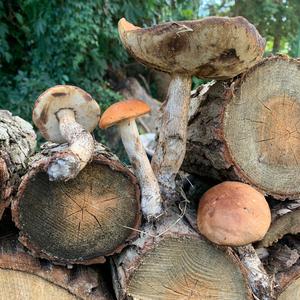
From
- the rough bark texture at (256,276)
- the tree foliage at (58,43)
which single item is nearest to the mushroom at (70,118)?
the rough bark texture at (256,276)

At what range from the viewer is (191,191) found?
2412 mm

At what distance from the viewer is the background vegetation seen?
5.21 metres

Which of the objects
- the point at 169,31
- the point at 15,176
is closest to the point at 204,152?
the point at 169,31

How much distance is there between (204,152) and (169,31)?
2.47 feet

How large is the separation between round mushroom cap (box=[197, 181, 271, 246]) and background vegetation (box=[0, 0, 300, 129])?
373cm

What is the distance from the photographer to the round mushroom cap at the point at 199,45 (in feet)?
5.40

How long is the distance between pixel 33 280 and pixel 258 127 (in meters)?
1.31

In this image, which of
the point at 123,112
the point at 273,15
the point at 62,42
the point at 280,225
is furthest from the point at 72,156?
the point at 273,15

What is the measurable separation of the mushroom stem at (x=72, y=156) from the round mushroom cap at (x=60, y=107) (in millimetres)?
111

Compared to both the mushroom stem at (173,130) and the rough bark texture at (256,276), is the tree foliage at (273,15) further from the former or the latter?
the rough bark texture at (256,276)

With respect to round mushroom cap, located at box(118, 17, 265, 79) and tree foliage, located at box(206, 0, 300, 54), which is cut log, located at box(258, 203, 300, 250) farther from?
tree foliage, located at box(206, 0, 300, 54)

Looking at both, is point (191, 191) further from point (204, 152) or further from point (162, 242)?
point (162, 242)

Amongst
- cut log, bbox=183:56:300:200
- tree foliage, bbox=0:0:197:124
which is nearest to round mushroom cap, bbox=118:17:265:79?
cut log, bbox=183:56:300:200

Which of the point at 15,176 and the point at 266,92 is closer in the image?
the point at 15,176
